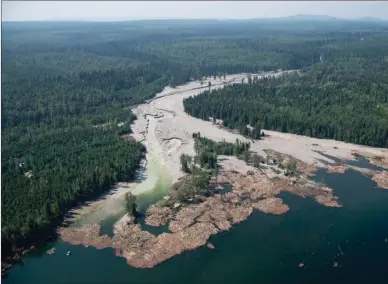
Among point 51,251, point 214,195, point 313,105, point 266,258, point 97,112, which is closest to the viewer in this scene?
point 266,258

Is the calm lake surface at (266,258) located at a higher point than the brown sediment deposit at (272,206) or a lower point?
lower

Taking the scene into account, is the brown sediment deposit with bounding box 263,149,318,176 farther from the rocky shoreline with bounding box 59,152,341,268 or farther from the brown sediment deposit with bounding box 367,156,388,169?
the brown sediment deposit with bounding box 367,156,388,169

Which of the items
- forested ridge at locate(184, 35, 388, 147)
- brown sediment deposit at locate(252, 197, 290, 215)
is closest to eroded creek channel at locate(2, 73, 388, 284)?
brown sediment deposit at locate(252, 197, 290, 215)

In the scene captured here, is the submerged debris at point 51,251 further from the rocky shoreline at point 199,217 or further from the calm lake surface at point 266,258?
the rocky shoreline at point 199,217

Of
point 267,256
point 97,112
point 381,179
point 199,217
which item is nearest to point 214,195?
point 199,217

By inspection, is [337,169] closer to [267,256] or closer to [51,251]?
[267,256]

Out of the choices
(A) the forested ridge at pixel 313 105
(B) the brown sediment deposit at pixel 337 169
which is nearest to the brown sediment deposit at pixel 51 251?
(B) the brown sediment deposit at pixel 337 169
